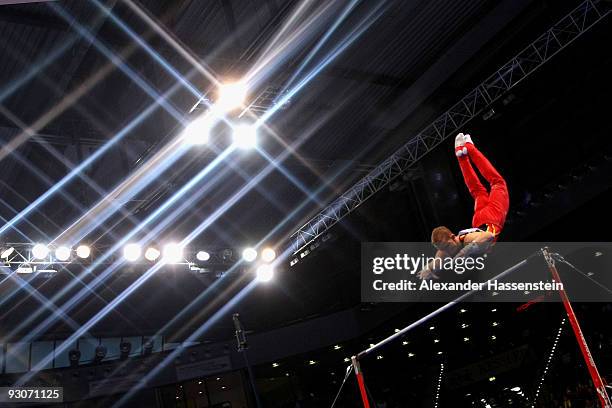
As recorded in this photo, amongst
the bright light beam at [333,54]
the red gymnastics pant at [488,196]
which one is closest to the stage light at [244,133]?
the bright light beam at [333,54]

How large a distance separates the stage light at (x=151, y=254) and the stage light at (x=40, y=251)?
1492 millimetres

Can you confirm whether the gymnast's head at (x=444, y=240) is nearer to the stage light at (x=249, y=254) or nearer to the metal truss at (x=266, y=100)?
the metal truss at (x=266, y=100)

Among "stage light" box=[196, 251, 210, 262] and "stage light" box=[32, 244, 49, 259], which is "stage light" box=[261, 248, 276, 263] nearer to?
"stage light" box=[196, 251, 210, 262]

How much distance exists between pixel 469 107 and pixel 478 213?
5.56m

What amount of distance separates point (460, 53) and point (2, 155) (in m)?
7.25

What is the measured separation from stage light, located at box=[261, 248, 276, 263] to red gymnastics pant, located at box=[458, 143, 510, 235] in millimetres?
6682

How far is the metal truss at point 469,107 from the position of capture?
739 cm

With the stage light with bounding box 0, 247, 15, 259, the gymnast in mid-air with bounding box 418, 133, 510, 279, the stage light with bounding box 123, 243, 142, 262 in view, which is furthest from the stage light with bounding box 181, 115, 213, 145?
the gymnast in mid-air with bounding box 418, 133, 510, 279

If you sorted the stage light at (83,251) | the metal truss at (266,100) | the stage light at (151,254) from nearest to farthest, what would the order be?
the metal truss at (266,100) → the stage light at (83,251) → the stage light at (151,254)

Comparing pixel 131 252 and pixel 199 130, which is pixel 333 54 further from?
pixel 131 252

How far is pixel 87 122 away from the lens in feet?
27.4

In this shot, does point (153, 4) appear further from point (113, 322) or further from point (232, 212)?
point (113, 322)

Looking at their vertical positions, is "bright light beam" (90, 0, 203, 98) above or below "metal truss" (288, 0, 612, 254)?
above

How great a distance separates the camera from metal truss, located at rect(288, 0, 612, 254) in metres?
7.39
